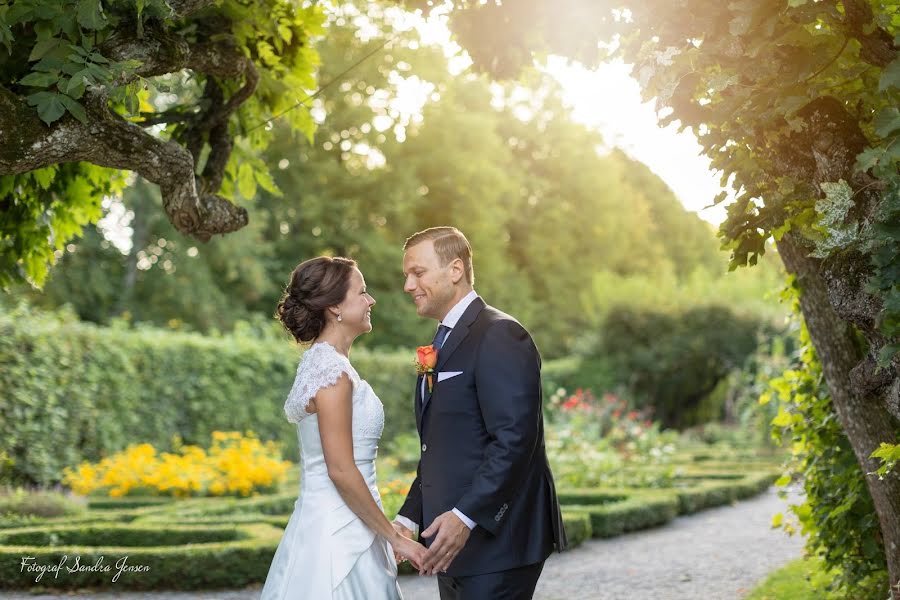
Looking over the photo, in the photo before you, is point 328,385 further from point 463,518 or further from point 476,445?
point 463,518

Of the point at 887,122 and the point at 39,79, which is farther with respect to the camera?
the point at 39,79

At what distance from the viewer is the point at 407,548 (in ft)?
10.9

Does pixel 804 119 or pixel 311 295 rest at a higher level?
pixel 804 119

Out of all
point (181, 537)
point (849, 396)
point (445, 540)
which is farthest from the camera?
point (181, 537)

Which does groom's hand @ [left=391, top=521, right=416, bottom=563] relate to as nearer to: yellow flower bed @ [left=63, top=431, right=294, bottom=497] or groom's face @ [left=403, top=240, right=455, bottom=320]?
groom's face @ [left=403, top=240, right=455, bottom=320]

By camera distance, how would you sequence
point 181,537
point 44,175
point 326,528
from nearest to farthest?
point 326,528 → point 44,175 → point 181,537

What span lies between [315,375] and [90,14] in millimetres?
1651

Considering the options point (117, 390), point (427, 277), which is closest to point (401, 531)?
point (427, 277)

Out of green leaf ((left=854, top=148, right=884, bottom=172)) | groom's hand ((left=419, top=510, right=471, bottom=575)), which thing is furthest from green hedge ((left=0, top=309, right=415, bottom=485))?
green leaf ((left=854, top=148, right=884, bottom=172))

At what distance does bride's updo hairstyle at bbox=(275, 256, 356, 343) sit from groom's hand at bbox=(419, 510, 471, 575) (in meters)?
0.93

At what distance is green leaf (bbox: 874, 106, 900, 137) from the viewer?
2705 mm

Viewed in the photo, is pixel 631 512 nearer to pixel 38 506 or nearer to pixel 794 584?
pixel 794 584

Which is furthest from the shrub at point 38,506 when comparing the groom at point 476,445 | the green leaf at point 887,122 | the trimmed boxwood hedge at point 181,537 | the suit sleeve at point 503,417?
the green leaf at point 887,122

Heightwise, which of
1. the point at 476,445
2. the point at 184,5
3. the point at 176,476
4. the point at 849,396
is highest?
the point at 184,5
